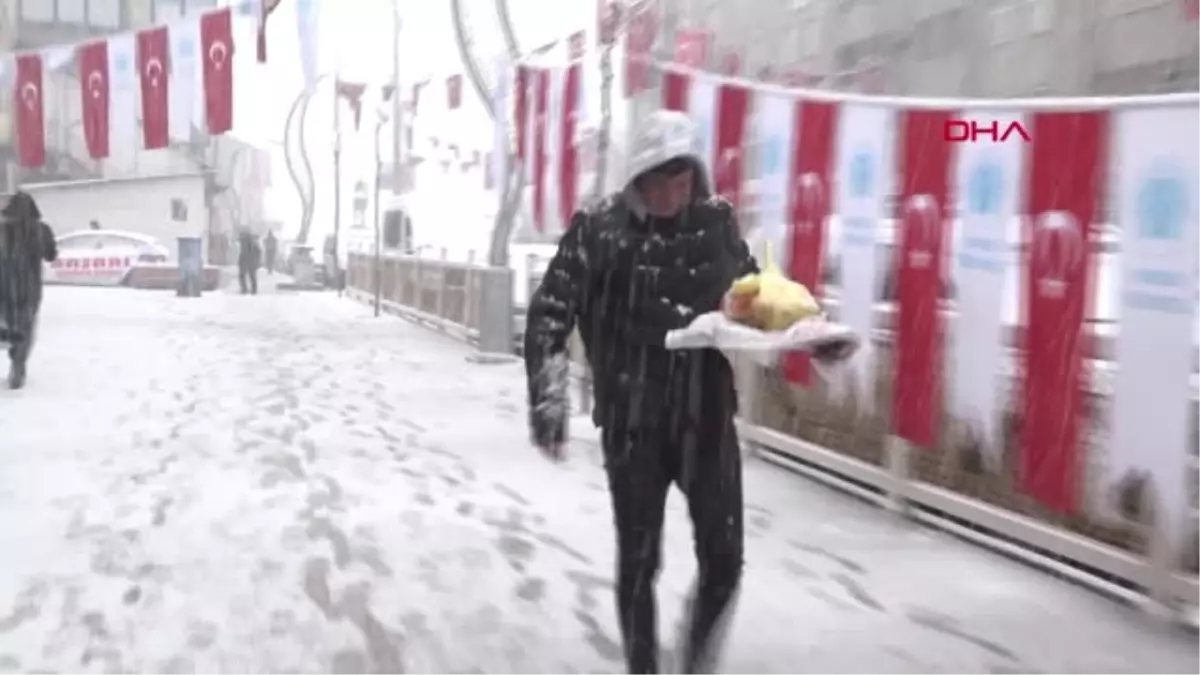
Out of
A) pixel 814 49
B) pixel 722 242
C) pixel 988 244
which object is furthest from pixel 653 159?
pixel 814 49

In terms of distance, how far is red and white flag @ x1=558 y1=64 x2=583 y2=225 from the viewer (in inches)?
536

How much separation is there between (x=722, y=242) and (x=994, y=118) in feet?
9.07

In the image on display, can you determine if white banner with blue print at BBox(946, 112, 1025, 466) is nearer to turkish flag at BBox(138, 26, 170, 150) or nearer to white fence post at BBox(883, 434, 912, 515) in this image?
white fence post at BBox(883, 434, 912, 515)

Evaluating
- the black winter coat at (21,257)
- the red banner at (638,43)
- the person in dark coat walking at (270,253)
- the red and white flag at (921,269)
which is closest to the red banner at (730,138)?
the red and white flag at (921,269)

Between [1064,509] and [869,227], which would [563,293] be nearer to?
[1064,509]

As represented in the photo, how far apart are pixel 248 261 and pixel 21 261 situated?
77.2 ft

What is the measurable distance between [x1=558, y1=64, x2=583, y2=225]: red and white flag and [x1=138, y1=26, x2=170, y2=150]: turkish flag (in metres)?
7.22

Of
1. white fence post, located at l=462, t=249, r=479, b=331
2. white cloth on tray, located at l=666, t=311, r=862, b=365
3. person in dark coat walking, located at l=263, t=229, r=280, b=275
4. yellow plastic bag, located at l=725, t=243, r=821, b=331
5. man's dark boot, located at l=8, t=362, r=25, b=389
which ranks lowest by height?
person in dark coat walking, located at l=263, t=229, r=280, b=275

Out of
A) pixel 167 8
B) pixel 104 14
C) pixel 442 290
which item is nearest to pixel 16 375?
pixel 442 290

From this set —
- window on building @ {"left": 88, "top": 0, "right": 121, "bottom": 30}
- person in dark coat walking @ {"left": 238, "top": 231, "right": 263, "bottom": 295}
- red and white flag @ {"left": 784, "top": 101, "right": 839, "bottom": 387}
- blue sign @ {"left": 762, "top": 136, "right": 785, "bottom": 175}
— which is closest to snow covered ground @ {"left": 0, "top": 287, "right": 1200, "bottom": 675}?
red and white flag @ {"left": 784, "top": 101, "right": 839, "bottom": 387}

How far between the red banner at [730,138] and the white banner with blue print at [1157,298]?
3833mm

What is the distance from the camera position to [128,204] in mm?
42438

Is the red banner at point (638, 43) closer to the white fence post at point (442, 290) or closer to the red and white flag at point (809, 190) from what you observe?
the red and white flag at point (809, 190)

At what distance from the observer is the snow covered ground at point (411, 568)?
481 centimetres
